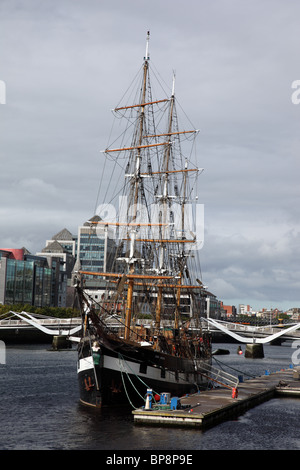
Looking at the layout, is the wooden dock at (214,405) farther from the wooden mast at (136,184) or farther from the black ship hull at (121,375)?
the wooden mast at (136,184)

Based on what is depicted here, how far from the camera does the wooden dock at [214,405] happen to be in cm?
3738

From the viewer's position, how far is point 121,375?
44.6m

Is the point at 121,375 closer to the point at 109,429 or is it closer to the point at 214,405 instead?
the point at 214,405

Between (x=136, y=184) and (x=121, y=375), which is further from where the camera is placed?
(x=136, y=184)

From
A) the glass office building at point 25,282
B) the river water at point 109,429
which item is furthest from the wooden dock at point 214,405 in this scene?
the glass office building at point 25,282

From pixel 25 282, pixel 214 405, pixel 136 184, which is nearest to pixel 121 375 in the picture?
pixel 214 405

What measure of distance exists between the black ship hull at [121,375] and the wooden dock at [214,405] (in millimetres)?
3175

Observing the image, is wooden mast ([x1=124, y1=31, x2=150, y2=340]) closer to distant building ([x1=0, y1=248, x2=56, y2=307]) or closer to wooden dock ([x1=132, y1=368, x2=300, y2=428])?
wooden dock ([x1=132, y1=368, x2=300, y2=428])

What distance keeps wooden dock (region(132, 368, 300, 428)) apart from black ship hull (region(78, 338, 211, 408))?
317cm

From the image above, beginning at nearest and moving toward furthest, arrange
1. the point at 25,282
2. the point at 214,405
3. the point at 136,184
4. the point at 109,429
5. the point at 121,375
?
the point at 109,429 < the point at 214,405 < the point at 121,375 < the point at 136,184 < the point at 25,282

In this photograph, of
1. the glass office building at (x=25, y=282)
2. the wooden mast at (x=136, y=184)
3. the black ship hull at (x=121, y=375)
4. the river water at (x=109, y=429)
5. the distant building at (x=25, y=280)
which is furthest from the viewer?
the distant building at (x=25, y=280)

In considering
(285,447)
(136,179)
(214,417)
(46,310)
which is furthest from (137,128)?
(46,310)

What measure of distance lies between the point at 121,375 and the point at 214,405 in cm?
702
